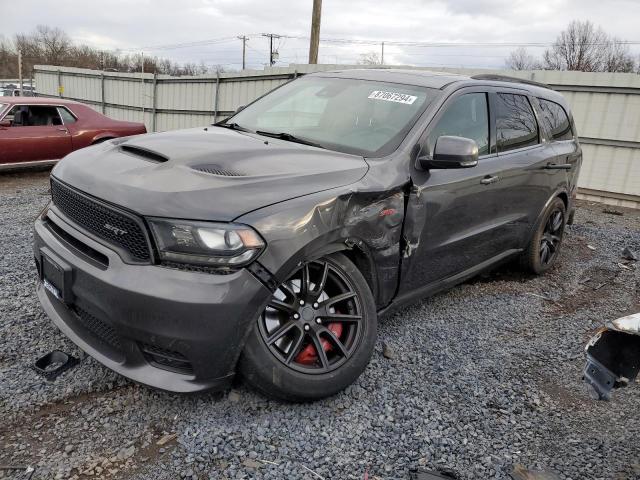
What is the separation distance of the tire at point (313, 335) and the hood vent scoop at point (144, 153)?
3.04ft

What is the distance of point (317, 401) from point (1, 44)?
9764 cm

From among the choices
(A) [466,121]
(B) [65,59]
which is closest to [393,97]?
(A) [466,121]

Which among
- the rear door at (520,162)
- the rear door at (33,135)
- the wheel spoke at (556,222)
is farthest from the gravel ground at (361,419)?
the rear door at (33,135)

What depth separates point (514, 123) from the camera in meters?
4.17

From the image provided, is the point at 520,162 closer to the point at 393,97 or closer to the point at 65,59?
the point at 393,97

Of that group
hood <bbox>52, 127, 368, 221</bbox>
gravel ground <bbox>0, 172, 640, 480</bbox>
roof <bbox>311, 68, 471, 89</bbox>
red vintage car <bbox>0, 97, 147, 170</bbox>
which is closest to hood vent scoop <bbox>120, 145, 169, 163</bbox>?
hood <bbox>52, 127, 368, 221</bbox>

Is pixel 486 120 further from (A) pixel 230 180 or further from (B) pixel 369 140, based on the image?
(A) pixel 230 180

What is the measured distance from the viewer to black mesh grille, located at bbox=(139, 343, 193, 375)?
7.38 ft

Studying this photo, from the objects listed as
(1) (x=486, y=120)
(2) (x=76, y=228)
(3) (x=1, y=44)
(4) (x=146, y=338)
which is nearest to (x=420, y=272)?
(1) (x=486, y=120)

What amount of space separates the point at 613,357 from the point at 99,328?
7.40ft

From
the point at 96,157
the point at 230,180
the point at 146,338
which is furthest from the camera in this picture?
the point at 96,157

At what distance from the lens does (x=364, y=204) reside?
272 centimetres

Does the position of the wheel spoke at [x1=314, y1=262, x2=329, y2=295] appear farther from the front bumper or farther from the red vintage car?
the red vintage car

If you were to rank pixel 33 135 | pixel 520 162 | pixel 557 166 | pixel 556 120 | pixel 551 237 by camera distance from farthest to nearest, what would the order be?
pixel 33 135
pixel 551 237
pixel 556 120
pixel 557 166
pixel 520 162
